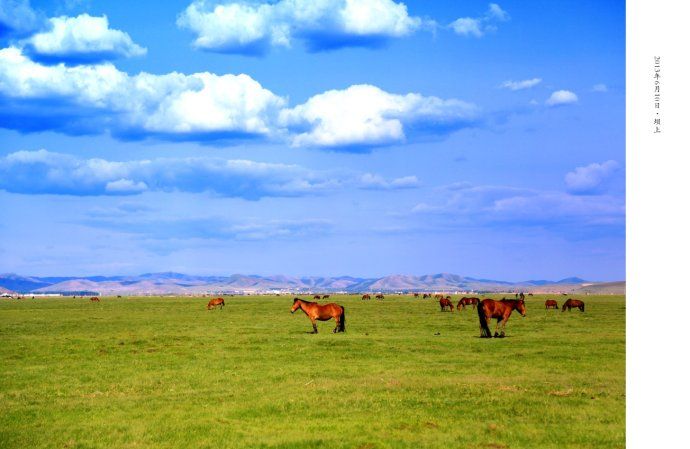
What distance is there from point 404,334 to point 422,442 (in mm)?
23385

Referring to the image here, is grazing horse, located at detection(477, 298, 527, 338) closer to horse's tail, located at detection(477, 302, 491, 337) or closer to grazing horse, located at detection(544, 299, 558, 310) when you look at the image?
horse's tail, located at detection(477, 302, 491, 337)

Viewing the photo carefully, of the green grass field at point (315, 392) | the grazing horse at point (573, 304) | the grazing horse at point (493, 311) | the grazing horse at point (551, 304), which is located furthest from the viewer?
the grazing horse at point (551, 304)

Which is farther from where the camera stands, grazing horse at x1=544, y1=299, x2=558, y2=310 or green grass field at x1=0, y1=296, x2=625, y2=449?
grazing horse at x1=544, y1=299, x2=558, y2=310

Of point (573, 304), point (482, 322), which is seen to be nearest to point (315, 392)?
point (482, 322)

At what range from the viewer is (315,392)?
19.6 meters

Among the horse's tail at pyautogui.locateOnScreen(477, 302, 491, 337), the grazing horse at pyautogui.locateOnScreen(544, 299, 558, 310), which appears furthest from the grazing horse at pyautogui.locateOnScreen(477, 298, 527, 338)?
the grazing horse at pyautogui.locateOnScreen(544, 299, 558, 310)

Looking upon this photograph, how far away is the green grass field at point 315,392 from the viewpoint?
14883mm

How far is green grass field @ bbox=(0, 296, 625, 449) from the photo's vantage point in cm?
1488

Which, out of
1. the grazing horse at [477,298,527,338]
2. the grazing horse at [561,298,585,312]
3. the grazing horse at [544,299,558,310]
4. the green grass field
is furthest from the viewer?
the grazing horse at [544,299,558,310]

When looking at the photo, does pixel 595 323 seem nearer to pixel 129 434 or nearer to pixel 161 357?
pixel 161 357

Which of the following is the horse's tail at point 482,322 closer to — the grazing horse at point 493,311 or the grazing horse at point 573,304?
the grazing horse at point 493,311

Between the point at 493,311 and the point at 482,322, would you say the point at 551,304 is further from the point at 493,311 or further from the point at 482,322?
the point at 482,322

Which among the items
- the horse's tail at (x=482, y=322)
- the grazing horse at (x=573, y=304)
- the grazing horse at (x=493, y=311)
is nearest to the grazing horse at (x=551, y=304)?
the grazing horse at (x=573, y=304)
